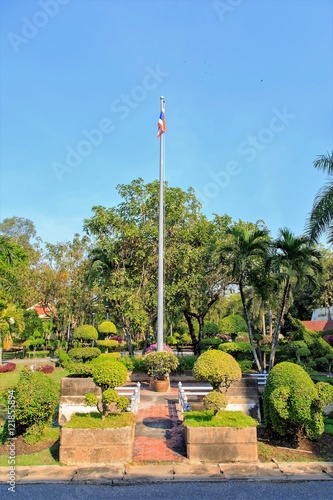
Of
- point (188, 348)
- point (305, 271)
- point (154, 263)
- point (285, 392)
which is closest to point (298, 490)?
point (285, 392)

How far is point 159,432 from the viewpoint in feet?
24.9

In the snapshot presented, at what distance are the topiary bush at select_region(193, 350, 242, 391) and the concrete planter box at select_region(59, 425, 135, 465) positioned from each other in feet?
5.55

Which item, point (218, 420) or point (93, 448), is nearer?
point (93, 448)

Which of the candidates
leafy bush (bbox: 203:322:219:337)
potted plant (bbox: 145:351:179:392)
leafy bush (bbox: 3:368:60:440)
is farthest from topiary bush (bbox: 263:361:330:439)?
leafy bush (bbox: 203:322:219:337)

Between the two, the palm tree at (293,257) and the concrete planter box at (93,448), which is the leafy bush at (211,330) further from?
the concrete planter box at (93,448)

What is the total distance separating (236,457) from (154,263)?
39.4 ft

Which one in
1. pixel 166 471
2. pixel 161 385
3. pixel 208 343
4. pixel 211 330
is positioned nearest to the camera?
pixel 166 471

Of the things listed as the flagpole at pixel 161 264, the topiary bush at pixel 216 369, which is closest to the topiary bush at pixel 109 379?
the topiary bush at pixel 216 369

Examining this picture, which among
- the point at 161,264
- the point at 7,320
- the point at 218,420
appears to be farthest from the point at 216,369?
the point at 7,320

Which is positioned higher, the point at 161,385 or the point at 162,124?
the point at 162,124

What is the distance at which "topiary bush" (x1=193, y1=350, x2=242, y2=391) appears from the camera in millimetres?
6855

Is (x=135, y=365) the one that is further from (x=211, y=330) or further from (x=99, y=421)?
(x=211, y=330)

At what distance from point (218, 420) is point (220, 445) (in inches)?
16.0

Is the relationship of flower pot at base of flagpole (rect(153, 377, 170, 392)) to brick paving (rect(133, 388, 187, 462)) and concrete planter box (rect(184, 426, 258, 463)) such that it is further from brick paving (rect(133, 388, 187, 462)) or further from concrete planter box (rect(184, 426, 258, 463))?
concrete planter box (rect(184, 426, 258, 463))
